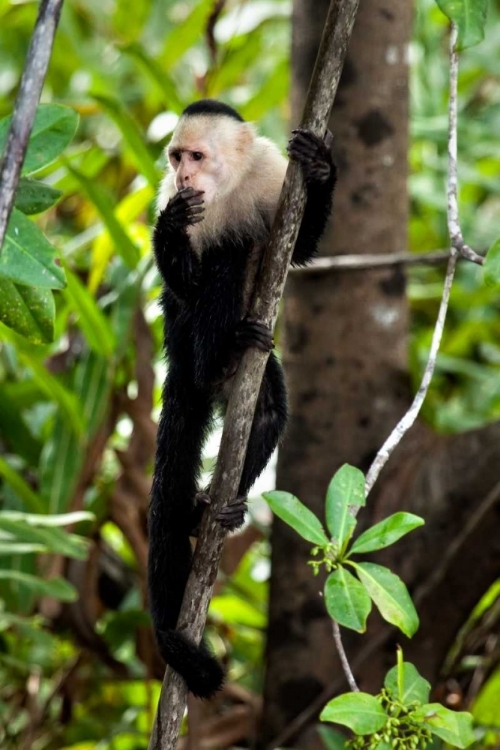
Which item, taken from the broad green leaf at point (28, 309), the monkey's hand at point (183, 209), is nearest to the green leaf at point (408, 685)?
the broad green leaf at point (28, 309)

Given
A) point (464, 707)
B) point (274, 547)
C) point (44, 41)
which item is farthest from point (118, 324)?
point (44, 41)

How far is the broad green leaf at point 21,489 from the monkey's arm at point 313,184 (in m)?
0.89

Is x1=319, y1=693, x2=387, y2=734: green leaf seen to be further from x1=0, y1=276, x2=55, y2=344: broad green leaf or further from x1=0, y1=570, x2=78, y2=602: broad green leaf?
x1=0, y1=570, x2=78, y2=602: broad green leaf

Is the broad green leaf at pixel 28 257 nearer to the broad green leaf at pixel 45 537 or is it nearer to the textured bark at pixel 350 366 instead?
the broad green leaf at pixel 45 537

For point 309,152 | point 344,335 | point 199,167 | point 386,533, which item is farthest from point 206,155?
point 386,533

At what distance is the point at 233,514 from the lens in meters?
1.46

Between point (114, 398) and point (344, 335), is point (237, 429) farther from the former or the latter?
point (114, 398)

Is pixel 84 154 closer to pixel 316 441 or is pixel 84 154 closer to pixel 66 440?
pixel 66 440

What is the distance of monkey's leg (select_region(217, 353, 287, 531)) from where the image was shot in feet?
5.69

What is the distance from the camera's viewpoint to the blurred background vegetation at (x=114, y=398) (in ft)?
7.53

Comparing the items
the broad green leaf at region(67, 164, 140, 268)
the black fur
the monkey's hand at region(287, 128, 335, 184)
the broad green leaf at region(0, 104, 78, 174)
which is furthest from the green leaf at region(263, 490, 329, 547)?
the broad green leaf at region(67, 164, 140, 268)

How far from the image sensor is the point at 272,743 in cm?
221

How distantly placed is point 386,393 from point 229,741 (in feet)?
2.76

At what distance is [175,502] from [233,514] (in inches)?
12.1
